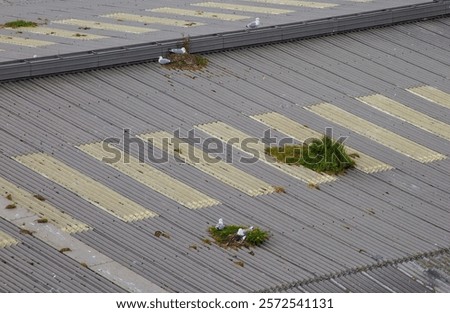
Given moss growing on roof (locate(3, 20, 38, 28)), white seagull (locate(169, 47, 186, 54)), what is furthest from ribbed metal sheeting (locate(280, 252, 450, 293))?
moss growing on roof (locate(3, 20, 38, 28))

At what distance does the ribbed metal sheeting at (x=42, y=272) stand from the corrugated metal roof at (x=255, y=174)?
15cm

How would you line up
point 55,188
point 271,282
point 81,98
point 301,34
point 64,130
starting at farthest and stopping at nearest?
point 301,34 → point 81,98 → point 64,130 → point 55,188 → point 271,282

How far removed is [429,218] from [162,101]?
31.1 feet

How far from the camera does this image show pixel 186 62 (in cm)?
→ 3959

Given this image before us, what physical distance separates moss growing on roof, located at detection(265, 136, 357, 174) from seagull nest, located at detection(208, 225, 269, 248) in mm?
5066

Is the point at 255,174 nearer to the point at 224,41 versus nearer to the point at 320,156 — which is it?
the point at 320,156

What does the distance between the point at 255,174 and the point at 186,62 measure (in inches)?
305

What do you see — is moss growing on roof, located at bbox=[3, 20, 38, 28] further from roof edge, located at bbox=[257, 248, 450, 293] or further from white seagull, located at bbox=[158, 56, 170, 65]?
roof edge, located at bbox=[257, 248, 450, 293]

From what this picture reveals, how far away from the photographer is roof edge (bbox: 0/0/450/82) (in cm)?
3631

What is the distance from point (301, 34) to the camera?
43.3m

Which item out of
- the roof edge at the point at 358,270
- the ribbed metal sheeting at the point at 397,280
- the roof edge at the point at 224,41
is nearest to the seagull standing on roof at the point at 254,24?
the roof edge at the point at 224,41

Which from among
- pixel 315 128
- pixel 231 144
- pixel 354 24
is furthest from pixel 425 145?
pixel 354 24

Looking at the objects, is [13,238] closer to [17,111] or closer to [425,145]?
[17,111]

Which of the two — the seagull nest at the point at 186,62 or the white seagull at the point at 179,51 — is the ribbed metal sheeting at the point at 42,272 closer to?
the seagull nest at the point at 186,62
